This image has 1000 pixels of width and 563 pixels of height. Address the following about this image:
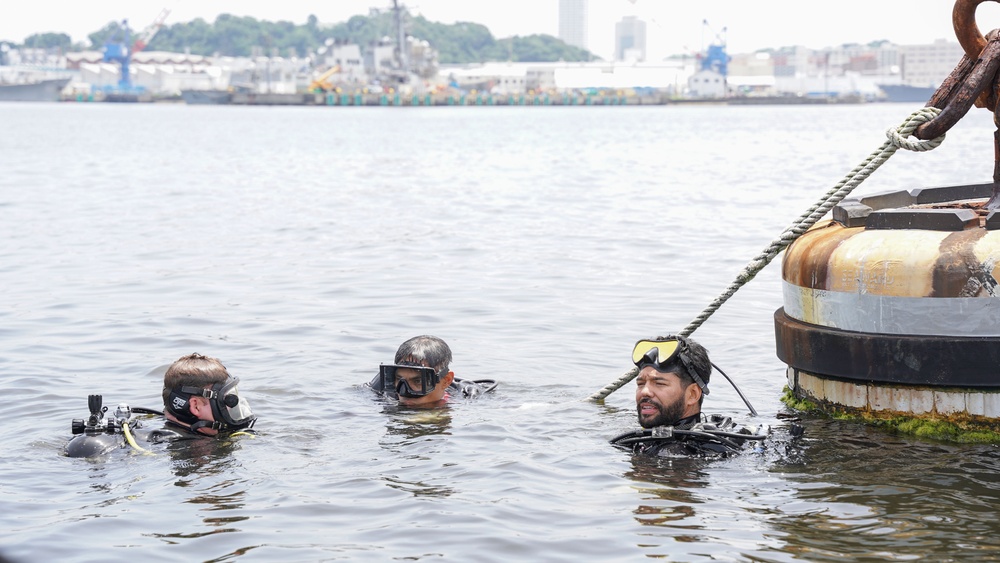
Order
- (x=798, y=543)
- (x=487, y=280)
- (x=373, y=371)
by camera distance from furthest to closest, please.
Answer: (x=487, y=280) < (x=373, y=371) < (x=798, y=543)

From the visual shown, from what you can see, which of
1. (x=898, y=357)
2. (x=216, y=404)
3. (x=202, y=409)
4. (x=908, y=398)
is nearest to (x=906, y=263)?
(x=898, y=357)

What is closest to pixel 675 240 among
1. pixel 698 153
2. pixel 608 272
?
pixel 608 272

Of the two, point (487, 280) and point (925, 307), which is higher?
point (925, 307)

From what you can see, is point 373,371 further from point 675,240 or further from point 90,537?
point 675,240

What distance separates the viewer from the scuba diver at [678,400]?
7336mm

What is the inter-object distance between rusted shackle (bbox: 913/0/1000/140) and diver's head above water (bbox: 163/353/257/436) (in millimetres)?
4767

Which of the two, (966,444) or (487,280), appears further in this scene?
(487,280)

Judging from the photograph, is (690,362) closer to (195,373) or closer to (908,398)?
(908,398)

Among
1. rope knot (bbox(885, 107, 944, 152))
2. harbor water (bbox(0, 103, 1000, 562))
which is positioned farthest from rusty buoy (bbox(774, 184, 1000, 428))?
rope knot (bbox(885, 107, 944, 152))

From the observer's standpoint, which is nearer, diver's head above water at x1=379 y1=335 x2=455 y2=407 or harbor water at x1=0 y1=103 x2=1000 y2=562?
harbor water at x1=0 y1=103 x2=1000 y2=562

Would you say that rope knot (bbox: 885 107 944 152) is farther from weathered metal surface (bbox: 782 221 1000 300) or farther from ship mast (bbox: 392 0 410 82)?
ship mast (bbox: 392 0 410 82)

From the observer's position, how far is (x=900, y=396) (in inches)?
300

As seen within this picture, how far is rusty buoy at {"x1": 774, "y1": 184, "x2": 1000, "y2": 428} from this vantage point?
282 inches

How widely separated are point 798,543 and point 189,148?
2308 inches
